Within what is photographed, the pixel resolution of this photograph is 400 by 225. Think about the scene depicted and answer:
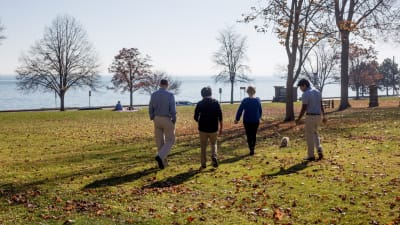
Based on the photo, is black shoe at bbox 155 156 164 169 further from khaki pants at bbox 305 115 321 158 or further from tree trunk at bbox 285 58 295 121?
tree trunk at bbox 285 58 295 121

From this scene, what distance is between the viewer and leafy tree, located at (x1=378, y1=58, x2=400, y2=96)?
9356 cm

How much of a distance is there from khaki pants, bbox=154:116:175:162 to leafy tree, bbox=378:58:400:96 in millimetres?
89489

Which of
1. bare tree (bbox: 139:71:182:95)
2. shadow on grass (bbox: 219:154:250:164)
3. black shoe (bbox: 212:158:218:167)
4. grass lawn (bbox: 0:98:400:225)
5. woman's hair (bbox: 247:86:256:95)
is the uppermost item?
bare tree (bbox: 139:71:182:95)

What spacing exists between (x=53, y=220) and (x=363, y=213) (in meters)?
4.69

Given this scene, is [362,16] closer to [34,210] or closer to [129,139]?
[129,139]

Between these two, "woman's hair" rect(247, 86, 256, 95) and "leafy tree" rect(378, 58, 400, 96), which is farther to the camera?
"leafy tree" rect(378, 58, 400, 96)

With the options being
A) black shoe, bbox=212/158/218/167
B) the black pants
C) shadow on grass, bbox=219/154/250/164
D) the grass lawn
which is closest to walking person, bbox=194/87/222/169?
black shoe, bbox=212/158/218/167

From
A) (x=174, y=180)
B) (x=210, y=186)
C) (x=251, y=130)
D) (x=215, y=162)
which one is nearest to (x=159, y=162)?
(x=174, y=180)

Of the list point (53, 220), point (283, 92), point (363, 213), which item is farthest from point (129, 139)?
point (283, 92)

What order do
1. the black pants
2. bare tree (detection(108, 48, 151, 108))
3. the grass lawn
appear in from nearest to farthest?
the grass lawn
the black pants
bare tree (detection(108, 48, 151, 108))

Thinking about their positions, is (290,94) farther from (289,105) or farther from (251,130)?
(251,130)

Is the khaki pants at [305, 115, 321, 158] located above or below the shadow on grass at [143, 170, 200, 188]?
above

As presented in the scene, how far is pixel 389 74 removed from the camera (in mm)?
96812

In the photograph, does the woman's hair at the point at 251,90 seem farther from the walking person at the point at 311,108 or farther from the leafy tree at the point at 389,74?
the leafy tree at the point at 389,74
